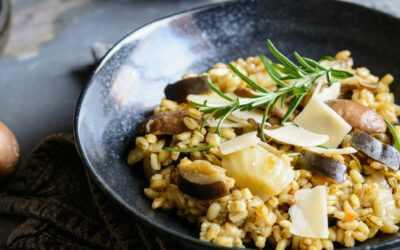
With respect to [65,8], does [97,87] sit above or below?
above

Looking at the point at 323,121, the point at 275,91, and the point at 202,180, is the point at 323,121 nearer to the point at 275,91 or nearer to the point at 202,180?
the point at 275,91

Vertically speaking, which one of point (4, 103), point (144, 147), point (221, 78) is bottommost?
point (4, 103)

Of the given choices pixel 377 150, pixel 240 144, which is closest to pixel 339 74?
pixel 377 150

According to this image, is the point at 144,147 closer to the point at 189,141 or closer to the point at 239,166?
the point at 189,141

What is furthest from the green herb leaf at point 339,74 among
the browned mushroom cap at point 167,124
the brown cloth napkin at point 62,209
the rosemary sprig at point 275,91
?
the brown cloth napkin at point 62,209

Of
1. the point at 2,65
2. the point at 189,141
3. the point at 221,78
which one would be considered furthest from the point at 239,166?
the point at 2,65

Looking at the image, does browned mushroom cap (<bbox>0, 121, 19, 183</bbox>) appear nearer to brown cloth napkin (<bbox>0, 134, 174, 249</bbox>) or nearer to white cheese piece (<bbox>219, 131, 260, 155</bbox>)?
brown cloth napkin (<bbox>0, 134, 174, 249</bbox>)

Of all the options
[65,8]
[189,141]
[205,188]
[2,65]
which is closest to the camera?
[205,188]
